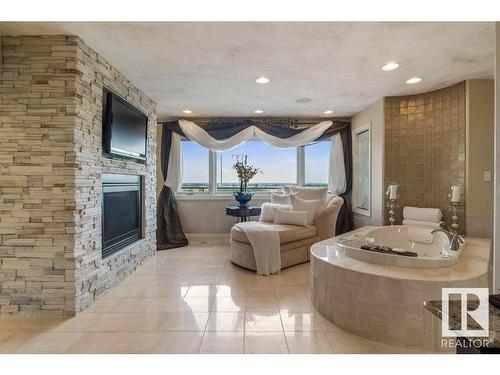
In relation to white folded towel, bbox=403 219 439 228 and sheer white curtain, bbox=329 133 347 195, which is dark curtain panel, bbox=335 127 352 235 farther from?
white folded towel, bbox=403 219 439 228

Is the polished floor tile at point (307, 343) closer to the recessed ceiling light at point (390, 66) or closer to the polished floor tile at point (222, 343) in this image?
the polished floor tile at point (222, 343)

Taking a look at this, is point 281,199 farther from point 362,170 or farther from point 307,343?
point 307,343

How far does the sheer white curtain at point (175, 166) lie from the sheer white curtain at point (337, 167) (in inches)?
114

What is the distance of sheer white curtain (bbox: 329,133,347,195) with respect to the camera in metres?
5.16

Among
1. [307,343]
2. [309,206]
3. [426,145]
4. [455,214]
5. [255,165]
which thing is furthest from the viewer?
[255,165]

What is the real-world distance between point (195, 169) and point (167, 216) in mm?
1087

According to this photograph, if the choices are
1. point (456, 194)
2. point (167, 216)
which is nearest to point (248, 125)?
point (167, 216)

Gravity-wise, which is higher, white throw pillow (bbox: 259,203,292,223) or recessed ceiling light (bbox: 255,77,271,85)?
recessed ceiling light (bbox: 255,77,271,85)

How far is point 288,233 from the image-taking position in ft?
12.2

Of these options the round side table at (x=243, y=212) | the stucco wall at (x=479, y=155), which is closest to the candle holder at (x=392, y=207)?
the stucco wall at (x=479, y=155)

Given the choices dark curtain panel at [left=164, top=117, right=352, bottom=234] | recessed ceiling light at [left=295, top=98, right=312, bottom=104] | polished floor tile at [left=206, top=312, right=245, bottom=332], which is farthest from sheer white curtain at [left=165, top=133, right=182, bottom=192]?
polished floor tile at [left=206, top=312, right=245, bottom=332]

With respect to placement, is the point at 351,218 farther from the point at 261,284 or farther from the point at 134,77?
the point at 134,77

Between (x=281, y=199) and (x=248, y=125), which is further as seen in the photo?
(x=248, y=125)
